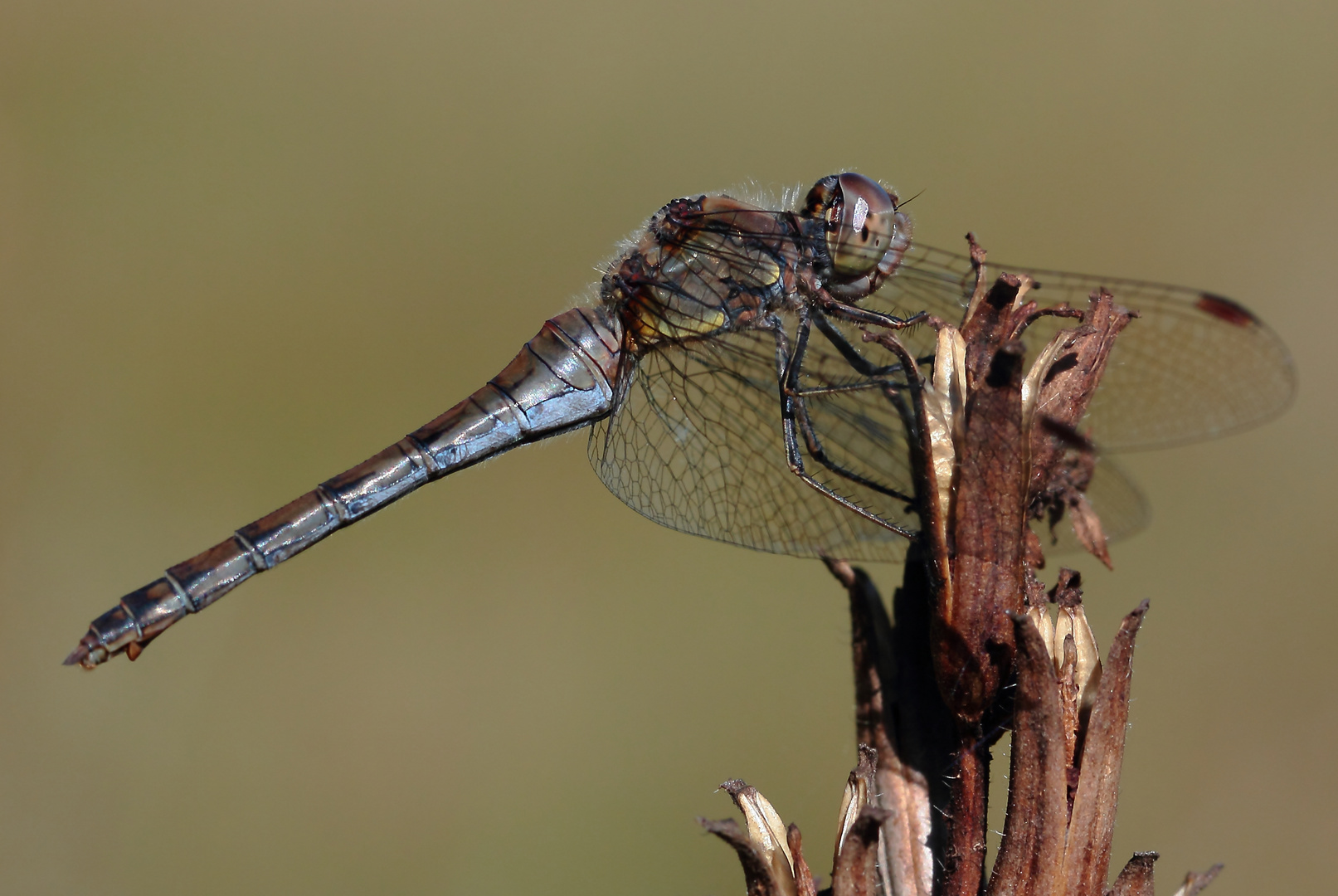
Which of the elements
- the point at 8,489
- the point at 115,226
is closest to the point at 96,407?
the point at 8,489

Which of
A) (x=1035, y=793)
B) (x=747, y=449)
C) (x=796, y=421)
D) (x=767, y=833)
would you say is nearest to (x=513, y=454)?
(x=747, y=449)

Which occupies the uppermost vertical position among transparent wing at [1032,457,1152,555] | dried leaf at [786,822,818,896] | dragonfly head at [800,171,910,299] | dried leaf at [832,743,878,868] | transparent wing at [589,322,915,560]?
dragonfly head at [800,171,910,299]

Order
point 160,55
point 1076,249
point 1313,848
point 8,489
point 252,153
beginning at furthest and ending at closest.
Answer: point 160,55, point 252,153, point 1076,249, point 8,489, point 1313,848

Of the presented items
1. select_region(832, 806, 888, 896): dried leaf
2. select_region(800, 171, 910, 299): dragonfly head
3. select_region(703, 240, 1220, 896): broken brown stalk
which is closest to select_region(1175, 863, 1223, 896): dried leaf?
select_region(703, 240, 1220, 896): broken brown stalk

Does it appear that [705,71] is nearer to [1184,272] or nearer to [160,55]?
[1184,272]

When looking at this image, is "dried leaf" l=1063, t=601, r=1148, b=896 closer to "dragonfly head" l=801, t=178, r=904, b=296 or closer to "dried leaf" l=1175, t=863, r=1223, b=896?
"dried leaf" l=1175, t=863, r=1223, b=896
